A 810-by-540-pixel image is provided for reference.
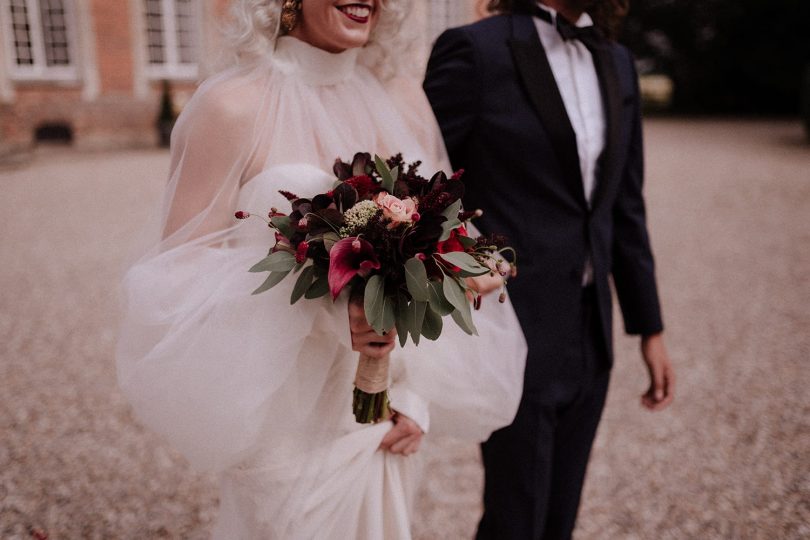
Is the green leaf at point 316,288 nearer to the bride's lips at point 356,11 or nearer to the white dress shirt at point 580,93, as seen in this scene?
the bride's lips at point 356,11

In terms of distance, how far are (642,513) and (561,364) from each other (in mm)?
1680

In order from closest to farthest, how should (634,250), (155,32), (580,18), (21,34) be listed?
1. (580,18)
2. (634,250)
3. (21,34)
4. (155,32)

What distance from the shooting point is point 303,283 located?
141cm

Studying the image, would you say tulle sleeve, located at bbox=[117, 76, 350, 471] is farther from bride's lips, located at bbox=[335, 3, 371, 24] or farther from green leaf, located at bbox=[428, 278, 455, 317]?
bride's lips, located at bbox=[335, 3, 371, 24]

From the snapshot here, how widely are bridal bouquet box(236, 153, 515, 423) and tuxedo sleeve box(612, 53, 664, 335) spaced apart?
94 cm

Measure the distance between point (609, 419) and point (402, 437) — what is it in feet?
9.28

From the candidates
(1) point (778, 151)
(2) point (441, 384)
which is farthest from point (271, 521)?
(1) point (778, 151)

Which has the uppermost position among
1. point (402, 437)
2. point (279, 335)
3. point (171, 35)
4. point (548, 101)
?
point (548, 101)

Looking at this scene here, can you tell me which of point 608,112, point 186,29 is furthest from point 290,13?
point 186,29

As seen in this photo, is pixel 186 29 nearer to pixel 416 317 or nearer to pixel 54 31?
pixel 54 31

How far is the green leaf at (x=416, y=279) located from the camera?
4.17ft

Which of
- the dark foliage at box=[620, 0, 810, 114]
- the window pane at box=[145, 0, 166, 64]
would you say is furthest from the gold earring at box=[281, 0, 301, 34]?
the dark foliage at box=[620, 0, 810, 114]

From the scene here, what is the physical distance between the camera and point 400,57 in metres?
1.89

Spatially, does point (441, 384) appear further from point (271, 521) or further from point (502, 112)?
point (502, 112)
